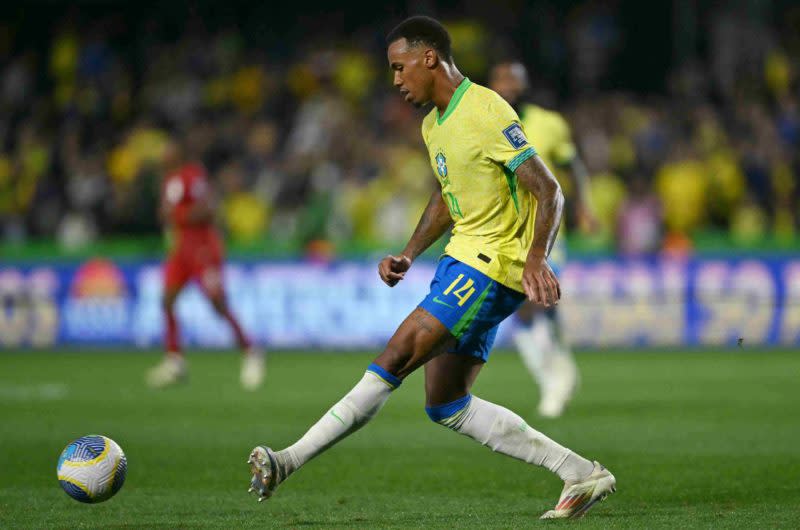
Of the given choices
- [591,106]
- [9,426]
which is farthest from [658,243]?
[9,426]

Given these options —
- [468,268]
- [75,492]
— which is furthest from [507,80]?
[75,492]

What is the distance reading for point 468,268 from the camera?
6488 mm

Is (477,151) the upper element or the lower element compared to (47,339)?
upper

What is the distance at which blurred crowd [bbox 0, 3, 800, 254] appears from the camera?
19688 mm

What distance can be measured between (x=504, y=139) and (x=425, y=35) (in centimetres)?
64

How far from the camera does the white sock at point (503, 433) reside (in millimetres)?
6613

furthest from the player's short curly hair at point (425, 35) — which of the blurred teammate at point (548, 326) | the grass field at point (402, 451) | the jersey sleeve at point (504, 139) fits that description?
the blurred teammate at point (548, 326)

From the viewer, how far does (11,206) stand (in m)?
23.2

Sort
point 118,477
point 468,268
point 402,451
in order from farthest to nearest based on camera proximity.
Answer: point 402,451 → point 118,477 → point 468,268

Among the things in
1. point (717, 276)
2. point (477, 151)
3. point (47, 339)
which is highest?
point (477, 151)

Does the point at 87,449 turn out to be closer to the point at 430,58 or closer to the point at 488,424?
the point at 488,424

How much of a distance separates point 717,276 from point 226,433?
9.98m

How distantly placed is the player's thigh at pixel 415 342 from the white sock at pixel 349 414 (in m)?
0.07

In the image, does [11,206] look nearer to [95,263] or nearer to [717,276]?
[95,263]
